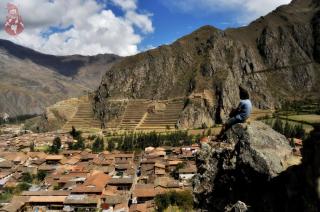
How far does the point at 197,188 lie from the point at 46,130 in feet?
571

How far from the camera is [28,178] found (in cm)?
6756

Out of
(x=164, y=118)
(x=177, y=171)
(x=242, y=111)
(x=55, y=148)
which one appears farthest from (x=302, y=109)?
(x=242, y=111)

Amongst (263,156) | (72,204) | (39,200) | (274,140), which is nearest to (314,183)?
(263,156)

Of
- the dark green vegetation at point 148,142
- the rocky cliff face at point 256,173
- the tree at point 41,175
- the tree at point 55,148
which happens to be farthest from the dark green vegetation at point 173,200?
the tree at point 55,148

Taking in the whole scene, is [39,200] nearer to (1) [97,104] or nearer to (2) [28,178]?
(2) [28,178]

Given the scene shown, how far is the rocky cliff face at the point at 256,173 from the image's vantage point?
8.34 metres

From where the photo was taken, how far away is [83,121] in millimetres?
183625

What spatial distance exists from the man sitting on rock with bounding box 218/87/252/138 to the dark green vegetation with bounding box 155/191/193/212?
32.0 m

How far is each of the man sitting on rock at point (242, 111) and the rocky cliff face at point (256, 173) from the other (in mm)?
209

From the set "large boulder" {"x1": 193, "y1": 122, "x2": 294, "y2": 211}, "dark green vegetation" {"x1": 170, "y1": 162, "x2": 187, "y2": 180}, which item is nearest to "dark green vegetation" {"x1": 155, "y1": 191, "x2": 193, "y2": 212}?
"dark green vegetation" {"x1": 170, "y1": 162, "x2": 187, "y2": 180}

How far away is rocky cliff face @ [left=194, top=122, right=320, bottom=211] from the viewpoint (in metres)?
8.34

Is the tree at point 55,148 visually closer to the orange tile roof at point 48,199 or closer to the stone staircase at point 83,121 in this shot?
the orange tile roof at point 48,199

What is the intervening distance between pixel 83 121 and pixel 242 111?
176m

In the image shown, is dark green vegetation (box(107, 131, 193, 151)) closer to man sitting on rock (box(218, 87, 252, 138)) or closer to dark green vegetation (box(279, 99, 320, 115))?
dark green vegetation (box(279, 99, 320, 115))
